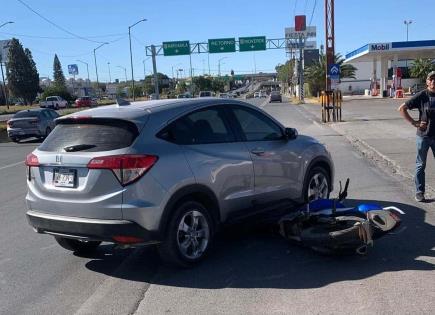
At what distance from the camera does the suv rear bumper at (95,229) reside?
4949 mm

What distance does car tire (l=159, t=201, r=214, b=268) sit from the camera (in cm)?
525

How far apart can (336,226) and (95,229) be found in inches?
96.4

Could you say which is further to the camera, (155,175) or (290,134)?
(290,134)

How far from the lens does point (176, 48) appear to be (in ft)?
202

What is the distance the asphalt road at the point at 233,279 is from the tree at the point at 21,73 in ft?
341

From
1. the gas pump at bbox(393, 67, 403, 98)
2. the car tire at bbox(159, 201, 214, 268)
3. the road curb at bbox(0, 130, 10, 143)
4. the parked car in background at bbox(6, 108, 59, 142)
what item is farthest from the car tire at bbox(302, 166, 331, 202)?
the gas pump at bbox(393, 67, 403, 98)

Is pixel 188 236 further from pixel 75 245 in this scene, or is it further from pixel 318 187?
pixel 318 187

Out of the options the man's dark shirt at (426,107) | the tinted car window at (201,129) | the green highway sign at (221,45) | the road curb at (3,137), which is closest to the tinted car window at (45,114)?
the road curb at (3,137)

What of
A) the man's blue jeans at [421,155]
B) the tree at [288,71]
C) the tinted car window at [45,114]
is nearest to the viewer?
the man's blue jeans at [421,155]

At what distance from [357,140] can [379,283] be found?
1324 centimetres

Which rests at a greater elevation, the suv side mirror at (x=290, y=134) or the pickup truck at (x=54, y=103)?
the suv side mirror at (x=290, y=134)

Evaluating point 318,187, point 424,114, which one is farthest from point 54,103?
point 424,114

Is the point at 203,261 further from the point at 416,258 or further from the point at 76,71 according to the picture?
the point at 76,71

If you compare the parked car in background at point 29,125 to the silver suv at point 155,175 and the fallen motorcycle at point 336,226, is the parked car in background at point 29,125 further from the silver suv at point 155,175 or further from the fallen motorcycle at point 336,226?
the fallen motorcycle at point 336,226
